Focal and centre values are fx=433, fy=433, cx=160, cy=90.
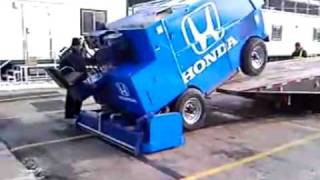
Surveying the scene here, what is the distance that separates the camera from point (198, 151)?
268 inches

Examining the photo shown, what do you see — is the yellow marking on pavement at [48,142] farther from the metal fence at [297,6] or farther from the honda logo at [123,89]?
the metal fence at [297,6]

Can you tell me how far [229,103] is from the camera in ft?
36.9

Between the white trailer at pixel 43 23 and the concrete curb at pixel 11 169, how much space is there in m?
9.06

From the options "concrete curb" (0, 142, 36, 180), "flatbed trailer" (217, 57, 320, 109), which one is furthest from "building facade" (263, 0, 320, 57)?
"concrete curb" (0, 142, 36, 180)

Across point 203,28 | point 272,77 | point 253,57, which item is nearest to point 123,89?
point 203,28

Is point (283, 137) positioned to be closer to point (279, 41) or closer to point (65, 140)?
point (65, 140)

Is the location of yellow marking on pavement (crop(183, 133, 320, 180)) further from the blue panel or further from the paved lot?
the blue panel

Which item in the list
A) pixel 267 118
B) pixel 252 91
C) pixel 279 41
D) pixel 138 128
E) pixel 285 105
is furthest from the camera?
pixel 279 41

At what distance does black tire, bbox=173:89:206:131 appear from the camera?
7.39 meters

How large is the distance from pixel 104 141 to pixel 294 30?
19699 millimetres

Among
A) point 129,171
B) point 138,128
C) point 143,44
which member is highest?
point 143,44

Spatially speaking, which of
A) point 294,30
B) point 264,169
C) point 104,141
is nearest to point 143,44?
point 104,141

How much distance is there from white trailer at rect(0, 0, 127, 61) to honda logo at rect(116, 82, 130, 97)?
9287 mm

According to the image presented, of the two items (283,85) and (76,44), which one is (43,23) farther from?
(283,85)
